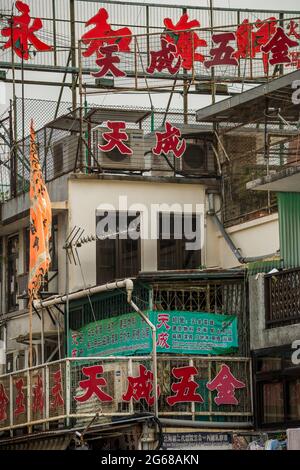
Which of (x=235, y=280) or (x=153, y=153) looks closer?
(x=235, y=280)

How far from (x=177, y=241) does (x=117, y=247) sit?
155 cm

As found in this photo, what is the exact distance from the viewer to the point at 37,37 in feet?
145

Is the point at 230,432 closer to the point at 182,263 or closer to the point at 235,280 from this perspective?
the point at 235,280

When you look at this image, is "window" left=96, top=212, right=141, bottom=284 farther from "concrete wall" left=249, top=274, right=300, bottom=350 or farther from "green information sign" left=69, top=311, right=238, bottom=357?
"concrete wall" left=249, top=274, right=300, bottom=350

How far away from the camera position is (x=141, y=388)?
35188 mm

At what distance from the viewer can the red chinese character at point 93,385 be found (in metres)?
35.3

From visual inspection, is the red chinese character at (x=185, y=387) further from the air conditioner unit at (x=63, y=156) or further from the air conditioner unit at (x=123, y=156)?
the air conditioner unit at (x=63, y=156)

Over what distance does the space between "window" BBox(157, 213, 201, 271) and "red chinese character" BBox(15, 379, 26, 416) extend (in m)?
4.99

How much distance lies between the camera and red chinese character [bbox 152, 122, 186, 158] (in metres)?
39.9

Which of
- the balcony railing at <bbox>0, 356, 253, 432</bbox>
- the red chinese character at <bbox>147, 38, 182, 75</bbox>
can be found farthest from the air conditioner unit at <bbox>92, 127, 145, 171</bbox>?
the balcony railing at <bbox>0, 356, 253, 432</bbox>

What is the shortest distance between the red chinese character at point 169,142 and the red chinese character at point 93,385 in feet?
22.2

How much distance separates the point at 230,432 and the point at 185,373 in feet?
5.27
